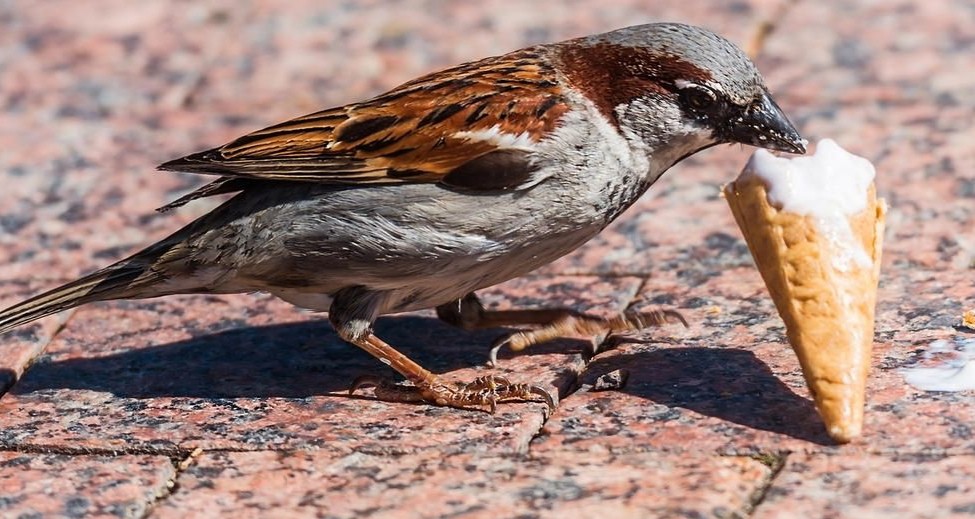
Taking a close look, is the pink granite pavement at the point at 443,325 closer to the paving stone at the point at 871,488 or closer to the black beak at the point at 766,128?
the paving stone at the point at 871,488

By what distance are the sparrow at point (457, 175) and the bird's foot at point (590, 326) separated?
24cm

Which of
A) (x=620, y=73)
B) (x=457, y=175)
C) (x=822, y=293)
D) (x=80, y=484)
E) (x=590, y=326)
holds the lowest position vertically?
(x=80, y=484)

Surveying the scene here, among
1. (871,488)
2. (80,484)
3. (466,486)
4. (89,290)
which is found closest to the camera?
(871,488)

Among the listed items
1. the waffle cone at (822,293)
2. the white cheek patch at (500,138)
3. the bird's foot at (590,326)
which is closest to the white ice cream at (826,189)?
the waffle cone at (822,293)

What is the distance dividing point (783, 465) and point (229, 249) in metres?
1.56

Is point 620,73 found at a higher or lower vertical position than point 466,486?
higher

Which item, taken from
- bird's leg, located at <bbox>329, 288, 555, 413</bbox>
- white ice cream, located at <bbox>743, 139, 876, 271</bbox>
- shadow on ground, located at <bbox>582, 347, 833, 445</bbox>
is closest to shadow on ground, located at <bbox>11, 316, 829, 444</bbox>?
shadow on ground, located at <bbox>582, 347, 833, 445</bbox>

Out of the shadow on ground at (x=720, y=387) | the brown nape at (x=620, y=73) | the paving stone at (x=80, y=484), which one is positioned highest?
the brown nape at (x=620, y=73)

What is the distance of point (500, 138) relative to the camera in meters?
3.81

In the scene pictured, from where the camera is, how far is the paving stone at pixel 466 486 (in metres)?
3.03

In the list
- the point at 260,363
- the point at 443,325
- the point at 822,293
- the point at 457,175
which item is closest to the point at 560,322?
the point at 443,325

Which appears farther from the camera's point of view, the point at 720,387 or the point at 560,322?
the point at 560,322

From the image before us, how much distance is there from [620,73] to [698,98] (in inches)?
9.0

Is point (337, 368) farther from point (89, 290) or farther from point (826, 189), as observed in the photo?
point (826, 189)
